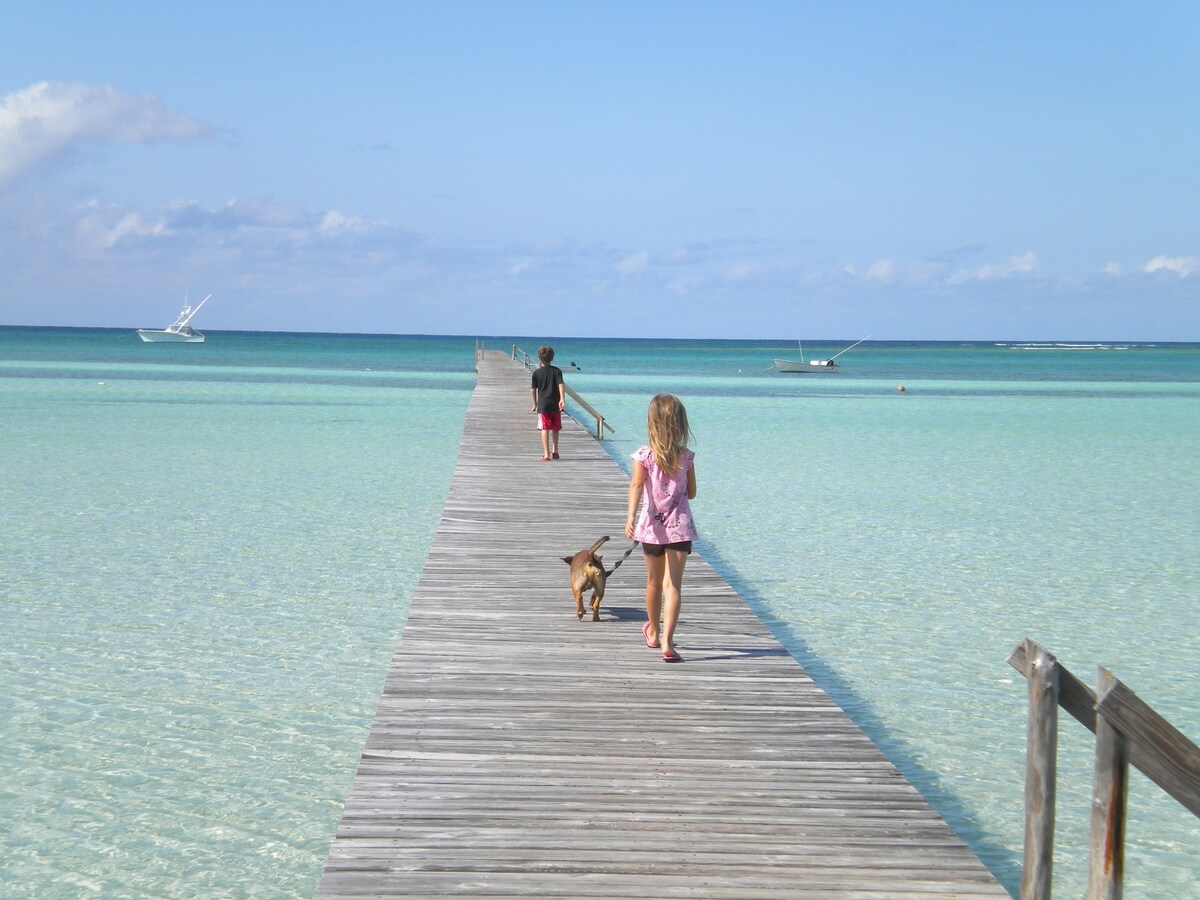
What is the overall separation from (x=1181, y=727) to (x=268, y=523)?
34.4ft

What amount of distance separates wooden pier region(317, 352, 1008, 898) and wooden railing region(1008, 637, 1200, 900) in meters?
0.38

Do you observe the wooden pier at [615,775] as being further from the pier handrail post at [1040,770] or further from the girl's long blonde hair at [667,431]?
the girl's long blonde hair at [667,431]

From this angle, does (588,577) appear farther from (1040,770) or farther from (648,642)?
(1040,770)

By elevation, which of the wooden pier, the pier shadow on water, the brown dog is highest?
the brown dog

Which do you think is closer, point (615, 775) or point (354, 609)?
point (615, 775)

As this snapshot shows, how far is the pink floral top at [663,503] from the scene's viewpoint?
6105 mm

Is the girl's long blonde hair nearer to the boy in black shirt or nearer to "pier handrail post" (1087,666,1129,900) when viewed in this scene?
"pier handrail post" (1087,666,1129,900)

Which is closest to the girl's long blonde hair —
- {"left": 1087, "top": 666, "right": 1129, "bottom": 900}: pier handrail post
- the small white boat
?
{"left": 1087, "top": 666, "right": 1129, "bottom": 900}: pier handrail post

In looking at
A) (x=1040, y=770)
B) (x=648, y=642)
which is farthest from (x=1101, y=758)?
(x=648, y=642)

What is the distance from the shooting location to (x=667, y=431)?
5.98 m

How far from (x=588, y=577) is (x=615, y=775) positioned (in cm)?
246

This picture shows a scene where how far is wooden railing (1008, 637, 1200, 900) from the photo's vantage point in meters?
3.13

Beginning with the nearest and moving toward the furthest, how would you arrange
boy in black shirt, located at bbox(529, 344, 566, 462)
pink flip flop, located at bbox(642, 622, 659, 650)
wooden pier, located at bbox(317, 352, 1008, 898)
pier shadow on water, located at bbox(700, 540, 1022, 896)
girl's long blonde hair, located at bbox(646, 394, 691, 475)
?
wooden pier, located at bbox(317, 352, 1008, 898)
pier shadow on water, located at bbox(700, 540, 1022, 896)
girl's long blonde hair, located at bbox(646, 394, 691, 475)
pink flip flop, located at bbox(642, 622, 659, 650)
boy in black shirt, located at bbox(529, 344, 566, 462)

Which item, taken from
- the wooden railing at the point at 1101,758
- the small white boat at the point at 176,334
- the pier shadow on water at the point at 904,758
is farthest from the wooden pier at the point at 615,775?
the small white boat at the point at 176,334
